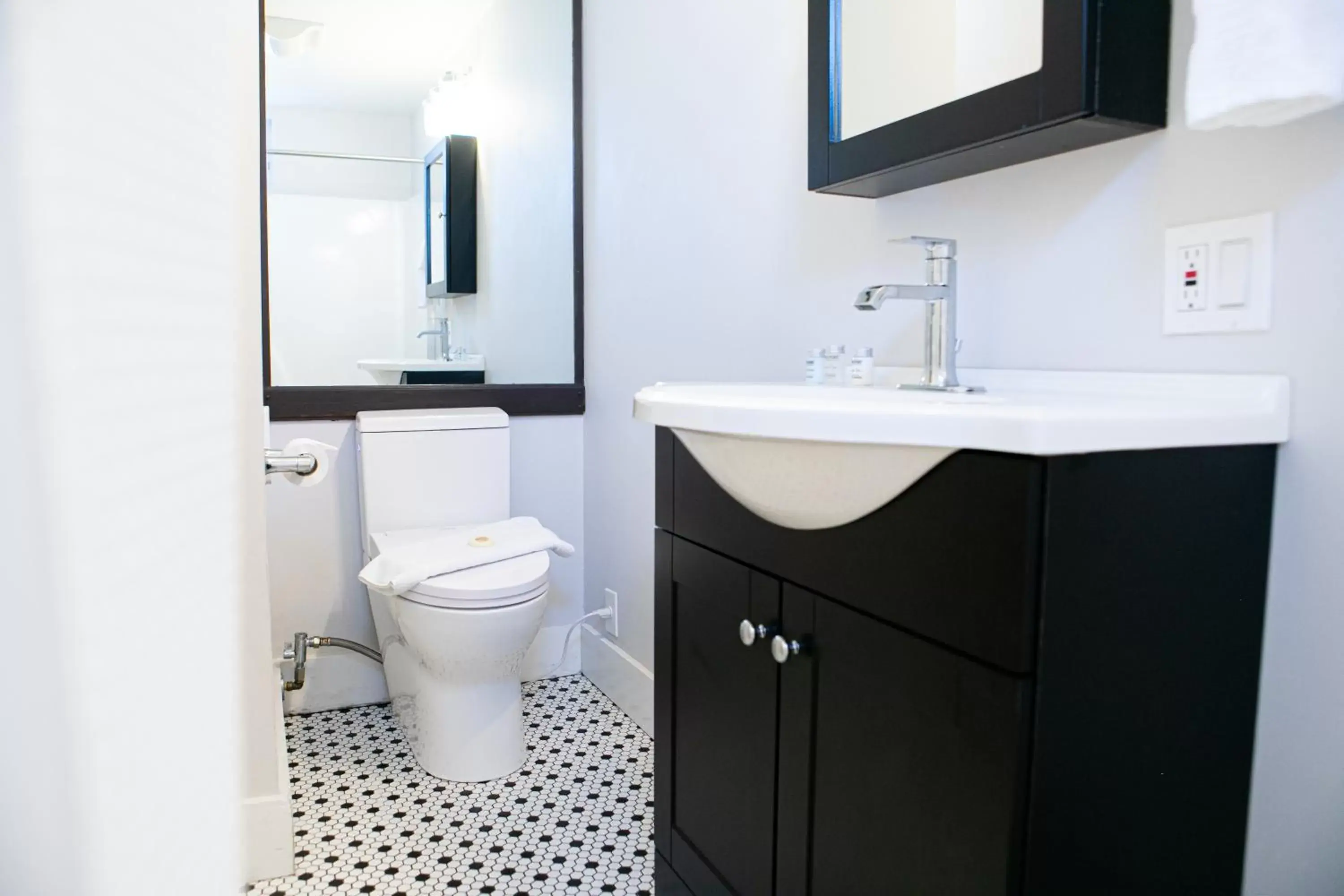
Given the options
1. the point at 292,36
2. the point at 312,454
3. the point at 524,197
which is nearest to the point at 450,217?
the point at 524,197

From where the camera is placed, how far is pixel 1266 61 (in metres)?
0.79

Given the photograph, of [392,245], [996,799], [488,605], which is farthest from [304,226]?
[996,799]

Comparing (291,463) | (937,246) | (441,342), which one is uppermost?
(937,246)

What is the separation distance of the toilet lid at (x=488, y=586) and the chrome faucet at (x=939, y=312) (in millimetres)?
964

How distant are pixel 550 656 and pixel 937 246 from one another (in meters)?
1.77

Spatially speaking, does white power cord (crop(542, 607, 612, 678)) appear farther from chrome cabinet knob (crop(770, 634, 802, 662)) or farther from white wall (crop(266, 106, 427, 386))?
chrome cabinet knob (crop(770, 634, 802, 662))

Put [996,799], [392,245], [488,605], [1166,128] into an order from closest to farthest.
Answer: [996,799], [1166,128], [488,605], [392,245]

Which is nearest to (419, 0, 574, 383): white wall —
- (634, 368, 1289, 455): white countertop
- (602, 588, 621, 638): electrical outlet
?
(602, 588, 621, 638): electrical outlet

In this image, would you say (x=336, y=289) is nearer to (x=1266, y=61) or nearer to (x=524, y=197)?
(x=524, y=197)

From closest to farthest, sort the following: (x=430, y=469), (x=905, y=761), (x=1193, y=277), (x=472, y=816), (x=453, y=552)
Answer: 1. (x=905, y=761)
2. (x=1193, y=277)
3. (x=472, y=816)
4. (x=453, y=552)
5. (x=430, y=469)

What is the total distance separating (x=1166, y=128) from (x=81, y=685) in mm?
1176

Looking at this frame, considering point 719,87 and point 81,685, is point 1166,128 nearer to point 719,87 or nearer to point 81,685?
point 719,87

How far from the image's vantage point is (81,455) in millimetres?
133

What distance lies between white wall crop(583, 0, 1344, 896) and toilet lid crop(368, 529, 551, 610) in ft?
1.17
